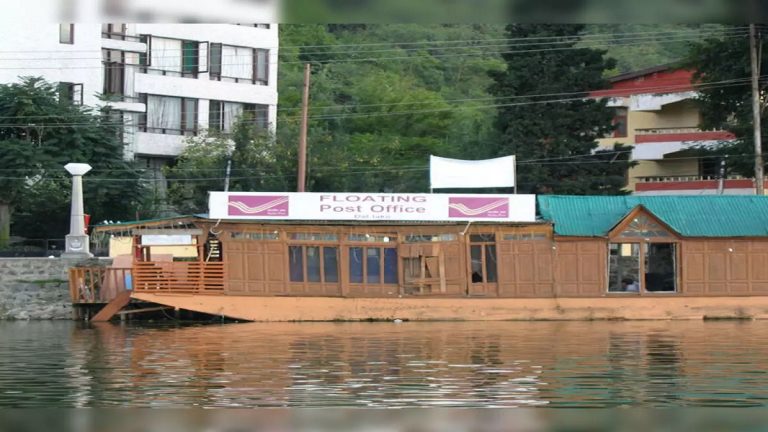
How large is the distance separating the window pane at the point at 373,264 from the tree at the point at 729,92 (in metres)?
15.0

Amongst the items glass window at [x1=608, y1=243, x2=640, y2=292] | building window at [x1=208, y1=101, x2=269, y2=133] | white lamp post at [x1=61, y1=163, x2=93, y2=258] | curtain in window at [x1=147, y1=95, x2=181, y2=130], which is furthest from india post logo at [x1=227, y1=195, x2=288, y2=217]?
building window at [x1=208, y1=101, x2=269, y2=133]

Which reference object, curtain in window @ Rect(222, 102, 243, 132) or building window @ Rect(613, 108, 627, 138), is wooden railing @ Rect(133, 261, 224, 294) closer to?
curtain in window @ Rect(222, 102, 243, 132)

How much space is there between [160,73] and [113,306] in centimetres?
1804

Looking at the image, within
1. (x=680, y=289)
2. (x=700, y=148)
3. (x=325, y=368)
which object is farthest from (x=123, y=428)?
(x=700, y=148)

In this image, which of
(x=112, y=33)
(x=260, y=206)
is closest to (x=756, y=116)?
(x=260, y=206)

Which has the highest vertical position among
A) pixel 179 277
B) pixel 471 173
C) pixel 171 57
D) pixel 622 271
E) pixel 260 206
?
pixel 171 57

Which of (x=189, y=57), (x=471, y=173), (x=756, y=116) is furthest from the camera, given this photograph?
(x=189, y=57)

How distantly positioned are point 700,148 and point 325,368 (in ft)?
94.1

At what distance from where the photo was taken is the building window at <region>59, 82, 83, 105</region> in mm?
42312

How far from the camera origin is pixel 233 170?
43344mm

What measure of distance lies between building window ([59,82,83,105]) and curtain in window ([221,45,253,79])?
6709 mm

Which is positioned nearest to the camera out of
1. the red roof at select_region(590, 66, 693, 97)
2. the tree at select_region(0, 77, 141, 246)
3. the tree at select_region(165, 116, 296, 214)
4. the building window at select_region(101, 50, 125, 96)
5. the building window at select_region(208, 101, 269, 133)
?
the tree at select_region(0, 77, 141, 246)

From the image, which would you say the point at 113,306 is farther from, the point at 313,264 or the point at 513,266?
the point at 513,266

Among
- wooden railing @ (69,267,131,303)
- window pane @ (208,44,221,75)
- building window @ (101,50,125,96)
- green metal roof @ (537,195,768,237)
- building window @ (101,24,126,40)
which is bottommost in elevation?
wooden railing @ (69,267,131,303)
